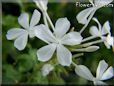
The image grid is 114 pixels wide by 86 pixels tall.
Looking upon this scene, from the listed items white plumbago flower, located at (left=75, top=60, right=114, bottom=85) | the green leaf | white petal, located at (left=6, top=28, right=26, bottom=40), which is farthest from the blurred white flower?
the green leaf

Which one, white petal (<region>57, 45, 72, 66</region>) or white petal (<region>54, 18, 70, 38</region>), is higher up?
white petal (<region>54, 18, 70, 38</region>)

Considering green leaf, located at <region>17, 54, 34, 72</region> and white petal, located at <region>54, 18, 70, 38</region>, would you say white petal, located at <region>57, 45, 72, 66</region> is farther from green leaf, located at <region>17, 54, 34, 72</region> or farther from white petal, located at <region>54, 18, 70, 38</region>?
green leaf, located at <region>17, 54, 34, 72</region>

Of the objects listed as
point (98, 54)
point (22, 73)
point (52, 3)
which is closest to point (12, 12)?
point (52, 3)

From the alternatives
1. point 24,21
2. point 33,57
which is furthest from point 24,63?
point 24,21

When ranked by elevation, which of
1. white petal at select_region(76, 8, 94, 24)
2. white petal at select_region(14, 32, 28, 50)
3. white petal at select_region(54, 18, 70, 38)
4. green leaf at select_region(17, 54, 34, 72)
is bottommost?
green leaf at select_region(17, 54, 34, 72)

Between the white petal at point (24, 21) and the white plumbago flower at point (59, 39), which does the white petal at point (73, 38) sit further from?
the white petal at point (24, 21)

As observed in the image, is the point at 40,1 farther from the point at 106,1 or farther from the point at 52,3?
the point at 52,3

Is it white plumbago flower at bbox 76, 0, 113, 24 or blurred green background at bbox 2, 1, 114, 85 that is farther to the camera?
blurred green background at bbox 2, 1, 114, 85
